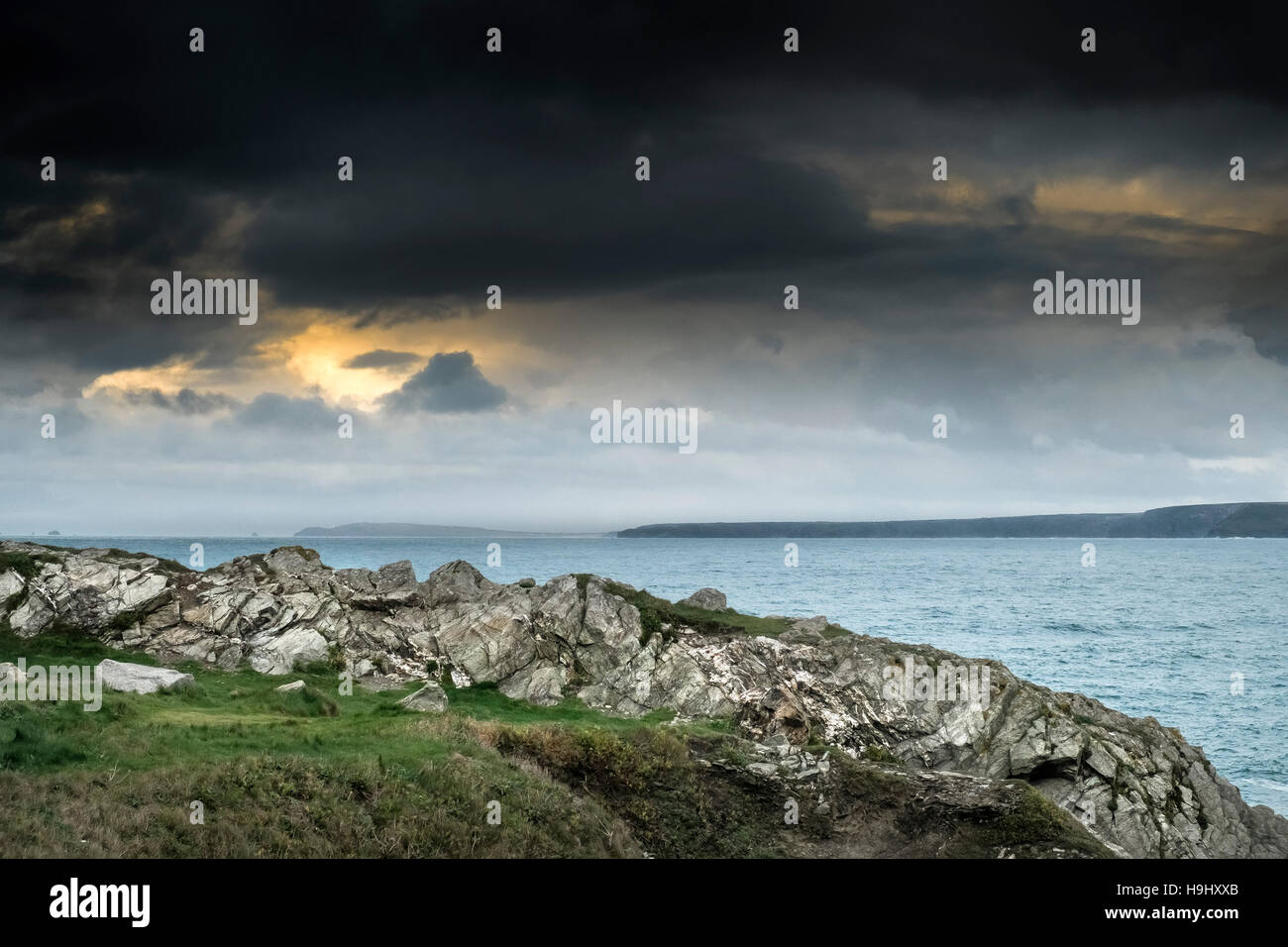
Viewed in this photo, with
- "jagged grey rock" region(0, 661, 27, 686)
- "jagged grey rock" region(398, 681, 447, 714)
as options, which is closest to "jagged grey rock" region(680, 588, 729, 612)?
"jagged grey rock" region(398, 681, 447, 714)

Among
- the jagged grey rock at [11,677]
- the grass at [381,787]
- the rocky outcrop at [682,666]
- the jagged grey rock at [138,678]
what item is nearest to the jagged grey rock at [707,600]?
the rocky outcrop at [682,666]

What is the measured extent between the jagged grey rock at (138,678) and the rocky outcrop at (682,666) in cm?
577

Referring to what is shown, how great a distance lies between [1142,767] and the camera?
36.9 metres

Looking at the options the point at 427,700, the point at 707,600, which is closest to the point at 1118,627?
the point at 707,600

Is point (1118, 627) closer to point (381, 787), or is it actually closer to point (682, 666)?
point (682, 666)

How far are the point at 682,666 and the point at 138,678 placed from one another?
23.1 meters

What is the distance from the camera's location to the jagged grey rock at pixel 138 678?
3128 centimetres

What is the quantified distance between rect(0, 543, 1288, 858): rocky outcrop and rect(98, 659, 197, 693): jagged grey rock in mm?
5771

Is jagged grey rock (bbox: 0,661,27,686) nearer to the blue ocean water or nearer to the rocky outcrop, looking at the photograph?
the rocky outcrop

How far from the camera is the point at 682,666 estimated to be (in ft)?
131

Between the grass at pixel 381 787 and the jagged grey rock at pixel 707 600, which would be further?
the jagged grey rock at pixel 707 600

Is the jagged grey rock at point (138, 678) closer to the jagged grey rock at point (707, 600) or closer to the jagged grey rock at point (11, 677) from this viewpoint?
the jagged grey rock at point (11, 677)

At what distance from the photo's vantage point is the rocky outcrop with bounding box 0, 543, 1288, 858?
3612cm
